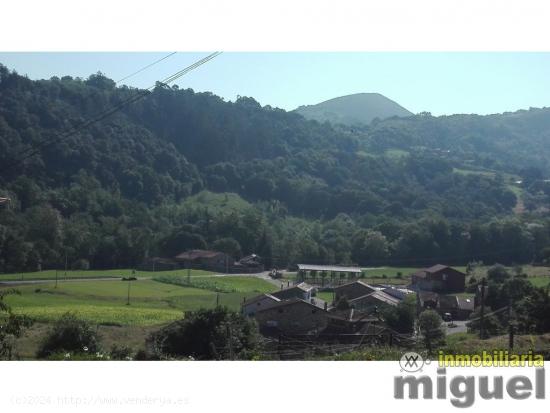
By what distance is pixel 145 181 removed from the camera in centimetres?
2884

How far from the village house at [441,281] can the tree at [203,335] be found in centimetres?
869

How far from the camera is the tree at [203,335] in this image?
7.94 metres

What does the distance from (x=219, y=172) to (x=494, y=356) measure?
107ft

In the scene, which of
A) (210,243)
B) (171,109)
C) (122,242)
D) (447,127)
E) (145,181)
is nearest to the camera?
(122,242)

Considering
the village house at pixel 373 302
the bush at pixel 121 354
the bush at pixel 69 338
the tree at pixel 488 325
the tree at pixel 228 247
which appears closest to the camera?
the bush at pixel 121 354

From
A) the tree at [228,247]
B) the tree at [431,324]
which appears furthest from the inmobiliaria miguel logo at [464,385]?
the tree at [228,247]

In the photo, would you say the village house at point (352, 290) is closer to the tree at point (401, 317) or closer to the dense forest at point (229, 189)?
the tree at point (401, 317)

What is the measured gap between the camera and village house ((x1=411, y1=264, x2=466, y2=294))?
1645 cm

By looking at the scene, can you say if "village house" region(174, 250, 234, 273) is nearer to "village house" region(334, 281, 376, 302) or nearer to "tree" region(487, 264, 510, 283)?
"village house" region(334, 281, 376, 302)

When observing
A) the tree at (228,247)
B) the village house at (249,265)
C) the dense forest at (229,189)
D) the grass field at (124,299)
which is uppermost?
the dense forest at (229,189)

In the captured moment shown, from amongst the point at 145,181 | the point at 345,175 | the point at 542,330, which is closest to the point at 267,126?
the point at 345,175

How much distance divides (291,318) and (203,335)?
3.25 meters

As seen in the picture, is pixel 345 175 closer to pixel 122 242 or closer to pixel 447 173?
pixel 447 173

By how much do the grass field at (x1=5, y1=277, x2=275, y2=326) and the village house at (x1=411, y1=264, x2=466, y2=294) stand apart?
3840 millimetres
